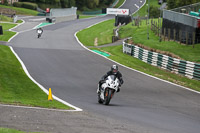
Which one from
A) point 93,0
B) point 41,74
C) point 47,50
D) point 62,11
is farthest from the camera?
point 93,0

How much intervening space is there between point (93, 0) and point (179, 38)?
8237 centimetres

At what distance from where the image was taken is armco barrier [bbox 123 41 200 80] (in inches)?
1179

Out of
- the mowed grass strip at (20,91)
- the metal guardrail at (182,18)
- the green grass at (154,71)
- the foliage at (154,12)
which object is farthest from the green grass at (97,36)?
the mowed grass strip at (20,91)

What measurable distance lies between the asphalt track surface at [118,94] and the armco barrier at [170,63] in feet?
11.4

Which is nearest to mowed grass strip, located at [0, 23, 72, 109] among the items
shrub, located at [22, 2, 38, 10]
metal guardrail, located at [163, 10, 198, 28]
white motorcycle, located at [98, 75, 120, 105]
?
white motorcycle, located at [98, 75, 120, 105]

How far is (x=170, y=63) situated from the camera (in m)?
32.9

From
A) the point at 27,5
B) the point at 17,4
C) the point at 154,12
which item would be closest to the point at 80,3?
the point at 27,5

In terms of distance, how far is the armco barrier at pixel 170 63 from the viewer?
29.9 m

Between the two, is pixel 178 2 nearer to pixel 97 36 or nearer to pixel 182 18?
pixel 97 36

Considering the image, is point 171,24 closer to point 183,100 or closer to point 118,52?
point 118,52

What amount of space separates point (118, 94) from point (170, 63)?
12.1 meters

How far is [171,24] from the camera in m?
46.1

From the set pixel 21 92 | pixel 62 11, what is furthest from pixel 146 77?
pixel 62 11

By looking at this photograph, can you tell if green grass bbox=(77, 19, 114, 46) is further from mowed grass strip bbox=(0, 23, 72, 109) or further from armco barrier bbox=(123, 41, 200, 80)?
mowed grass strip bbox=(0, 23, 72, 109)
